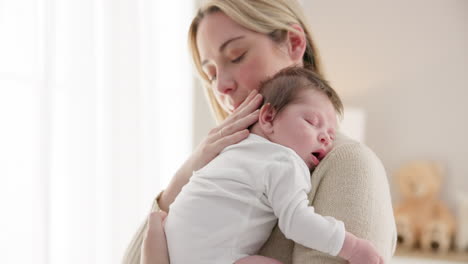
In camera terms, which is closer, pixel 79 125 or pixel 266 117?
pixel 266 117

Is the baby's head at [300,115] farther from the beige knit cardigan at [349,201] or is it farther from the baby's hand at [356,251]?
the baby's hand at [356,251]

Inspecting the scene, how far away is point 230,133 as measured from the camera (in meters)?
1.23

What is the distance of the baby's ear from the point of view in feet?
3.76

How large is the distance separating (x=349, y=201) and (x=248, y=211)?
0.18 meters

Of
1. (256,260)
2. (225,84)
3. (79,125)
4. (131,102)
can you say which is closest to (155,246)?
(256,260)

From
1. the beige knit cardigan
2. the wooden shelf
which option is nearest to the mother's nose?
the beige knit cardigan

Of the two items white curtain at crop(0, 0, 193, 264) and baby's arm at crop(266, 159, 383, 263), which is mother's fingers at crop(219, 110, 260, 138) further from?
white curtain at crop(0, 0, 193, 264)

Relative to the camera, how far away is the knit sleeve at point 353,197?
1004 millimetres

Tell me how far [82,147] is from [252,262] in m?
0.99

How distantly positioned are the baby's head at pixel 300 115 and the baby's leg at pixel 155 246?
28 cm

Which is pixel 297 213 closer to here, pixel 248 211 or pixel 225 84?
pixel 248 211

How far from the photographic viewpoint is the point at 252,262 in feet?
3.30

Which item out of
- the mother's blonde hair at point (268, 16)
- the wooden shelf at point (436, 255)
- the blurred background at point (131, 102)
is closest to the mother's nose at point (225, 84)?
the mother's blonde hair at point (268, 16)

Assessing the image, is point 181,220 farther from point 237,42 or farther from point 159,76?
point 159,76
